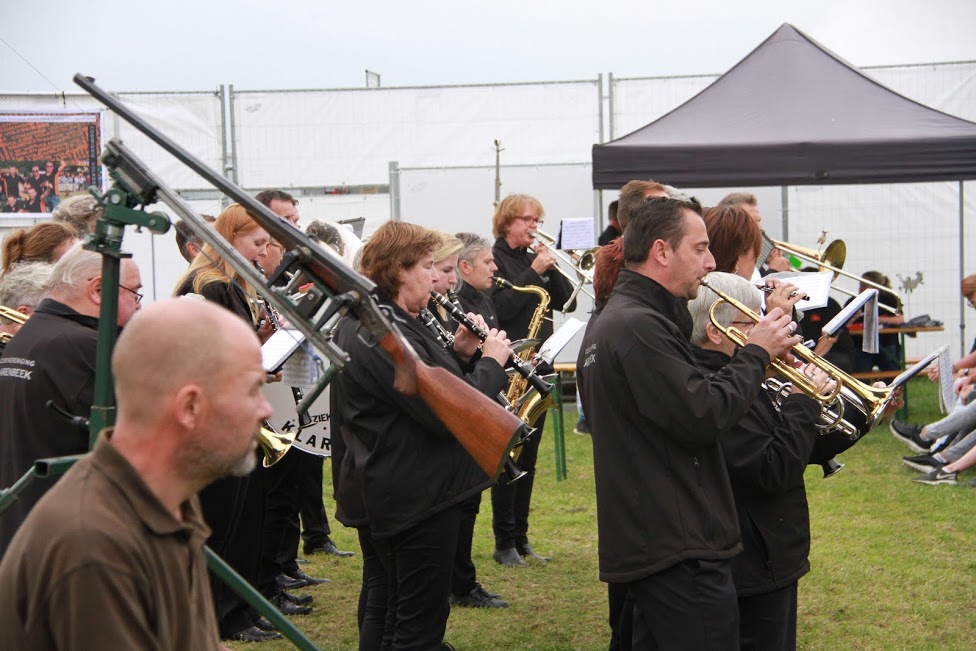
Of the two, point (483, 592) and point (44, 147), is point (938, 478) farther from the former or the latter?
point (44, 147)

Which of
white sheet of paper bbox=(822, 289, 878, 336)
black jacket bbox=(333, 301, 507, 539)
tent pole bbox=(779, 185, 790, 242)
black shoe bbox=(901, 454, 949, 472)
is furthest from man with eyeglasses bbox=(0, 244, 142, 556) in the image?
tent pole bbox=(779, 185, 790, 242)

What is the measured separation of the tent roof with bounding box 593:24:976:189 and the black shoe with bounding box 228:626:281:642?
489 centimetres

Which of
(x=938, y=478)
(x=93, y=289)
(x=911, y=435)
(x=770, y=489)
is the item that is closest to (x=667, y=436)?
(x=770, y=489)

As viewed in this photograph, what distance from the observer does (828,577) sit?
6293mm

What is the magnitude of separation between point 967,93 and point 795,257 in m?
5.12

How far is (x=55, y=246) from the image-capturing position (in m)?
4.75

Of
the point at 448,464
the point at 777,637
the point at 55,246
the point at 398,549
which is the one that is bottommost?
the point at 777,637

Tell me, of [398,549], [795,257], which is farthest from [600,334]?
[795,257]

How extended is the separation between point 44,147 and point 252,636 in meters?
7.37

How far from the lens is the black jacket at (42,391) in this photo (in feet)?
11.4

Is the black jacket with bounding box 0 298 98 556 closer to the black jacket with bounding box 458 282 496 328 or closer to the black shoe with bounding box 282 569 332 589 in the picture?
the black shoe with bounding box 282 569 332 589

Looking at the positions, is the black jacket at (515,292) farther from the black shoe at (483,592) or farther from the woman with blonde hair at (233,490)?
the woman with blonde hair at (233,490)

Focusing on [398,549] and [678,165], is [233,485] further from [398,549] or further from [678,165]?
[678,165]

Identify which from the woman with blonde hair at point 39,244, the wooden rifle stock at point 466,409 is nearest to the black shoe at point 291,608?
the woman with blonde hair at point 39,244
